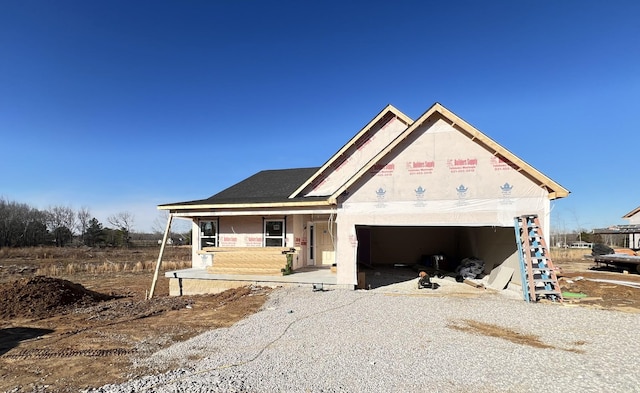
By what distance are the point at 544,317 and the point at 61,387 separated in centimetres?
989

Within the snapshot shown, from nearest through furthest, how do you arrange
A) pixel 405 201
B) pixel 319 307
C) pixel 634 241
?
pixel 319 307 < pixel 405 201 < pixel 634 241

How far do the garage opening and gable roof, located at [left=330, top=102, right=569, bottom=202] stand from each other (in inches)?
221

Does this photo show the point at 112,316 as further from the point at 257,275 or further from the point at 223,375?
the point at 223,375

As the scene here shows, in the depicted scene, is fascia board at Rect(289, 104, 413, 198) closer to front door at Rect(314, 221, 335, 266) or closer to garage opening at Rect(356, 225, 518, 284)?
front door at Rect(314, 221, 335, 266)

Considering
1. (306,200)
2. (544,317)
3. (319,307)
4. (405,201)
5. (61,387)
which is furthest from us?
(306,200)

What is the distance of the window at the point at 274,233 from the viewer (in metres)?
16.4

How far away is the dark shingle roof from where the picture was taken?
16.3 m

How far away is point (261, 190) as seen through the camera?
18.1 m

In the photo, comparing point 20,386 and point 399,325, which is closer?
point 20,386

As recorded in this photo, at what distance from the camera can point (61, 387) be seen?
513cm

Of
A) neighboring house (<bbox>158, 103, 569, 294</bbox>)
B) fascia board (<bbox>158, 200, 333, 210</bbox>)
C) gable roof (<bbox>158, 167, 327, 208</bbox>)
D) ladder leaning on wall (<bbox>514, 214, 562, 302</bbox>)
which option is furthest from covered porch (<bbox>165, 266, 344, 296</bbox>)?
ladder leaning on wall (<bbox>514, 214, 562, 302</bbox>)

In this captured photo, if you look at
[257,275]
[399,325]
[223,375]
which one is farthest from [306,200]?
[223,375]

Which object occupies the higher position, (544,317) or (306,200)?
(306,200)

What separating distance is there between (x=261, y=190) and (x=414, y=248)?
949 cm
